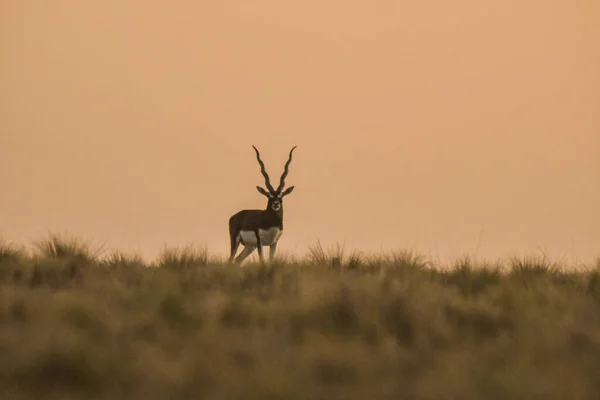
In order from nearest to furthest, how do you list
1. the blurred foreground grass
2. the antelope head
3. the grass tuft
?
1. the blurred foreground grass
2. the grass tuft
3. the antelope head

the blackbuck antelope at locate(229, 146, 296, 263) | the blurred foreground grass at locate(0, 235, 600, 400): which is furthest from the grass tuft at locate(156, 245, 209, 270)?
the blackbuck antelope at locate(229, 146, 296, 263)

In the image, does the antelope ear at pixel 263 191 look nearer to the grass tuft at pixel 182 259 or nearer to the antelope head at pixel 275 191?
the antelope head at pixel 275 191

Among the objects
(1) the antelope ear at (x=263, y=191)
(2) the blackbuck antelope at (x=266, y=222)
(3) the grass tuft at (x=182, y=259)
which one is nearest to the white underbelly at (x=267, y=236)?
(2) the blackbuck antelope at (x=266, y=222)

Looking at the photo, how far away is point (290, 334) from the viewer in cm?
842

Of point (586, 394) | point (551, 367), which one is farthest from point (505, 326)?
point (586, 394)

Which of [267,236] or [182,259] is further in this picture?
[267,236]

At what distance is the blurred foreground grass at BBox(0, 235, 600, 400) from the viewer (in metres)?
6.86

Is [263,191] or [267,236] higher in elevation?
[263,191]

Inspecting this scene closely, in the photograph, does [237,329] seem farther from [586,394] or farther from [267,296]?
[586,394]

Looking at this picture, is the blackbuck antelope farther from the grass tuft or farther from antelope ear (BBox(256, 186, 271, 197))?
the grass tuft

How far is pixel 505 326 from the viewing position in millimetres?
9055

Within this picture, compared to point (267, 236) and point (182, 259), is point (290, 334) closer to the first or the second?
point (182, 259)

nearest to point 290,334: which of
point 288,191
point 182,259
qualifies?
point 182,259

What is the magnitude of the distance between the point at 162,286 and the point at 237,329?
1.88 m
